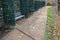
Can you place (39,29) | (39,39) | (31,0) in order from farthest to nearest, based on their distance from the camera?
(31,0) → (39,29) → (39,39)

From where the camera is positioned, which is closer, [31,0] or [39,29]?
[39,29]

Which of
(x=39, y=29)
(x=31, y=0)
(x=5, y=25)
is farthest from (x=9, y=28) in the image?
(x=31, y=0)

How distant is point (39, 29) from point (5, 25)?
42.5 inches

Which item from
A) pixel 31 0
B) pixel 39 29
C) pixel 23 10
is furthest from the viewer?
pixel 31 0

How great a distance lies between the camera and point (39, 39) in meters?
4.70

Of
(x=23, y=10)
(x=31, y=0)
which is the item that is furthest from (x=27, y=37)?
(x=31, y=0)

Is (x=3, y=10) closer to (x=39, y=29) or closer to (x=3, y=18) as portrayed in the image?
(x=3, y=18)

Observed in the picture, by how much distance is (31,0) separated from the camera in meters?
9.04

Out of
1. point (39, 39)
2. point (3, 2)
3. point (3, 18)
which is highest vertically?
point (3, 2)

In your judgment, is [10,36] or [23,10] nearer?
[10,36]

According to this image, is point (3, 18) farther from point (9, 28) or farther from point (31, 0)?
point (31, 0)

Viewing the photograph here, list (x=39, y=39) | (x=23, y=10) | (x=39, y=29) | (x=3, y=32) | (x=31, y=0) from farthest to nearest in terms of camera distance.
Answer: (x=31, y=0)
(x=23, y=10)
(x=39, y=29)
(x=3, y=32)
(x=39, y=39)

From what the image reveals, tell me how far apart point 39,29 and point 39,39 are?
1.03m

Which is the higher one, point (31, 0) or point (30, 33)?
point (31, 0)
